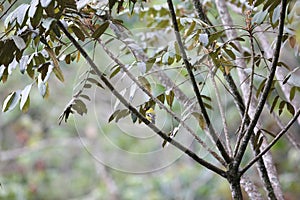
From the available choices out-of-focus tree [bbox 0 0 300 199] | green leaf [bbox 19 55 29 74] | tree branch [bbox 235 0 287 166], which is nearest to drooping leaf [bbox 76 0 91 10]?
out-of-focus tree [bbox 0 0 300 199]

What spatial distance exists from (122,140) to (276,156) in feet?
3.06

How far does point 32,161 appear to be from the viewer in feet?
11.3

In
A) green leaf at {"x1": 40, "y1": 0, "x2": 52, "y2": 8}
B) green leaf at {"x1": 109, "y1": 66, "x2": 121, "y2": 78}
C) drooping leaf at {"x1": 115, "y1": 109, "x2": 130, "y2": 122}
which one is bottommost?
drooping leaf at {"x1": 115, "y1": 109, "x2": 130, "y2": 122}

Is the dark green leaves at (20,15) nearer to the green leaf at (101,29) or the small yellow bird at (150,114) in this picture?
the green leaf at (101,29)

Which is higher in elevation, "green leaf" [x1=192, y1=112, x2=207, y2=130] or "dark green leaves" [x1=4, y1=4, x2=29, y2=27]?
"dark green leaves" [x1=4, y1=4, x2=29, y2=27]

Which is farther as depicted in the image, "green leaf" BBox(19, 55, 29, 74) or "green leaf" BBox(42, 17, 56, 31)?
"green leaf" BBox(19, 55, 29, 74)

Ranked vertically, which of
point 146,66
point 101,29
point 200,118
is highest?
point 101,29

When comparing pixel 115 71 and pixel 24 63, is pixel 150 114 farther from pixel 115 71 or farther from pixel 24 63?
pixel 24 63

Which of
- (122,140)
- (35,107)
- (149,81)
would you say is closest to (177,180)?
(122,140)

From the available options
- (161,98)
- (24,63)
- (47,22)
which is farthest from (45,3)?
(161,98)

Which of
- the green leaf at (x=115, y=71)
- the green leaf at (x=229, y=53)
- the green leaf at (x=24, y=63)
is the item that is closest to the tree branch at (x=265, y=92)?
the green leaf at (x=229, y=53)

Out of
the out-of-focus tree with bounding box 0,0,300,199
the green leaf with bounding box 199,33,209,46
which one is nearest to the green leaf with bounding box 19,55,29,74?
the out-of-focus tree with bounding box 0,0,300,199

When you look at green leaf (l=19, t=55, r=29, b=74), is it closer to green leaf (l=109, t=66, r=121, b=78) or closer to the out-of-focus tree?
the out-of-focus tree

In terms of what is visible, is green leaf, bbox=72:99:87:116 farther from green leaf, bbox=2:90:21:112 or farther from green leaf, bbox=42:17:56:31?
green leaf, bbox=42:17:56:31
